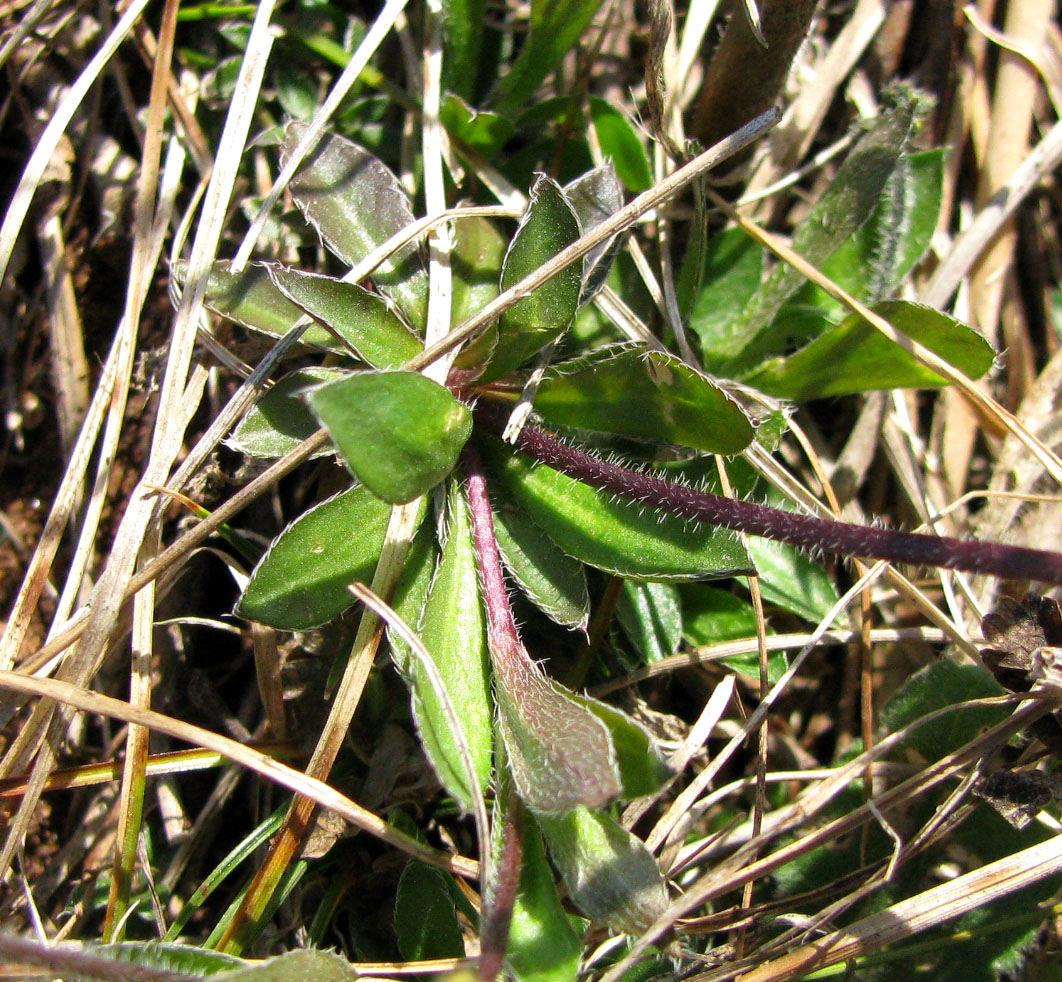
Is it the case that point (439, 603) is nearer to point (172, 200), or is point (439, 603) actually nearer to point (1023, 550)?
point (1023, 550)

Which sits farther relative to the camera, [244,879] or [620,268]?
[620,268]

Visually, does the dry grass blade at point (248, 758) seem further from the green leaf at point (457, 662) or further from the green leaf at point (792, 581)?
the green leaf at point (792, 581)

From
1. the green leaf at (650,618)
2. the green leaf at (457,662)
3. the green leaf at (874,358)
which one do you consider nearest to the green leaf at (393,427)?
the green leaf at (457,662)

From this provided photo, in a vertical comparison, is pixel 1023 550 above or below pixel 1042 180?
below

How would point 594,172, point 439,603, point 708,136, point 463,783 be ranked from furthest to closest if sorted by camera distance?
point 708,136 < point 594,172 < point 439,603 < point 463,783

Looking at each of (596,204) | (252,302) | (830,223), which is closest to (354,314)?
(252,302)

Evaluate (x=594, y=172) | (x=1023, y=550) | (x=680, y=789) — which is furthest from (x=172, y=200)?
(x=1023, y=550)

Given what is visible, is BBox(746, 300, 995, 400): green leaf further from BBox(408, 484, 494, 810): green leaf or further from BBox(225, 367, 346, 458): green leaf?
BBox(225, 367, 346, 458): green leaf
